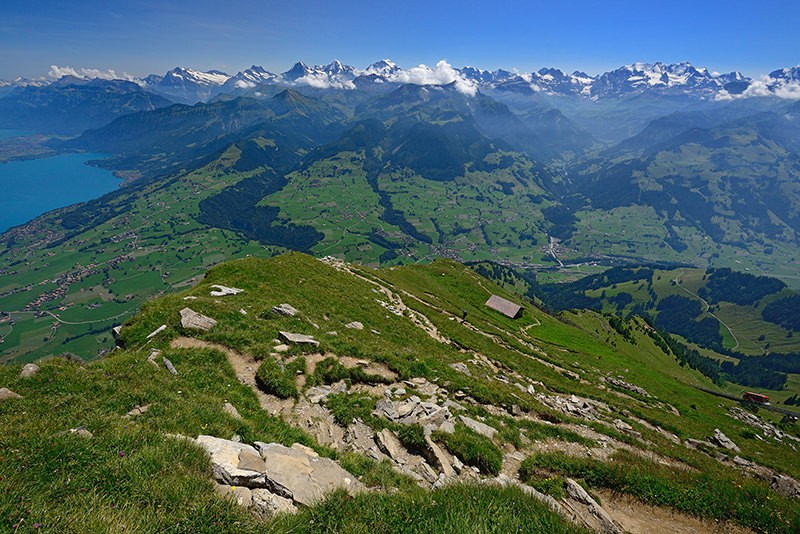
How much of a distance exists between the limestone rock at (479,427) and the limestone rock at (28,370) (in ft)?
55.3

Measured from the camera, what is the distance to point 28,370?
1191cm

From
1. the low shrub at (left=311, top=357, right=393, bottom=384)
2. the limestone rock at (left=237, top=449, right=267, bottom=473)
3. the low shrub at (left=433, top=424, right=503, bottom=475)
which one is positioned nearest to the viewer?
the limestone rock at (left=237, top=449, right=267, bottom=473)

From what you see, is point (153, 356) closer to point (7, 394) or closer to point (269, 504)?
point (7, 394)

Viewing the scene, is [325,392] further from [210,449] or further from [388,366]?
[210,449]

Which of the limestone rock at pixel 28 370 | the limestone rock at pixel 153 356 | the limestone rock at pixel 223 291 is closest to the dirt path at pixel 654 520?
the limestone rock at pixel 153 356

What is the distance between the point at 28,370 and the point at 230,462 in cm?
947

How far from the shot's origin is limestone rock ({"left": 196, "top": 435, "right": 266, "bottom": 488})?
8148mm

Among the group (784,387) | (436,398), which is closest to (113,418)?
(436,398)

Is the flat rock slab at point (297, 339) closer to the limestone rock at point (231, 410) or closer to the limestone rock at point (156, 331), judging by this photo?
the limestone rock at point (156, 331)

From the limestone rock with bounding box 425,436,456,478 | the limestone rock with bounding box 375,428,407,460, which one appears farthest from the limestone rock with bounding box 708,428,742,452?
the limestone rock with bounding box 375,428,407,460

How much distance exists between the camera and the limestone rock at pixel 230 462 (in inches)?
321

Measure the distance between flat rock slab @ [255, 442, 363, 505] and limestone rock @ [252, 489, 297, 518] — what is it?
275 millimetres

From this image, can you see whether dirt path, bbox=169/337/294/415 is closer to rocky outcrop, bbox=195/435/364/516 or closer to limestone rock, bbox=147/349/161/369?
limestone rock, bbox=147/349/161/369

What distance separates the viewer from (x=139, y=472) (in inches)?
279
